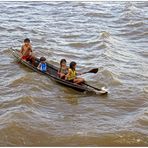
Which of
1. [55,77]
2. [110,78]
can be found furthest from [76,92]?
[110,78]

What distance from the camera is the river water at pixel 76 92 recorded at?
8695mm

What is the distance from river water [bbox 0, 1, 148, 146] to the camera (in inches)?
342

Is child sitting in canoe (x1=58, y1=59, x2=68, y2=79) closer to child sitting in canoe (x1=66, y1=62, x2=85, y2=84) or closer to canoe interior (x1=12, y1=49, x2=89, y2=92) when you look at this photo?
canoe interior (x1=12, y1=49, x2=89, y2=92)

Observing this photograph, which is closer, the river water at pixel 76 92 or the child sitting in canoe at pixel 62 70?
the river water at pixel 76 92

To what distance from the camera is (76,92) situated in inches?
445

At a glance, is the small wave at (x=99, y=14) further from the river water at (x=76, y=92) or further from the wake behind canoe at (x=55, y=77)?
the wake behind canoe at (x=55, y=77)

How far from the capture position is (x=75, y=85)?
36.5ft

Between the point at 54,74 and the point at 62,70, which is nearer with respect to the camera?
the point at 62,70

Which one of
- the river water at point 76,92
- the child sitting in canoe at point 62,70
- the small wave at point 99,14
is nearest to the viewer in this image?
the river water at point 76,92

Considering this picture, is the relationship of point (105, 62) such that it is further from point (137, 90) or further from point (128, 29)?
point (128, 29)

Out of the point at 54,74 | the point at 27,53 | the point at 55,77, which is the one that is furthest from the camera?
the point at 27,53

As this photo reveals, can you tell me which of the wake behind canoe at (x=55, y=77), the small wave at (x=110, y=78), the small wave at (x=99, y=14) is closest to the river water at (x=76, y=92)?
the small wave at (x=110, y=78)

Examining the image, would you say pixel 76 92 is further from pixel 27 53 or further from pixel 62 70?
pixel 27 53

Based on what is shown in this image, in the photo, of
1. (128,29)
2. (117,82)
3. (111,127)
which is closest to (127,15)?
(128,29)
